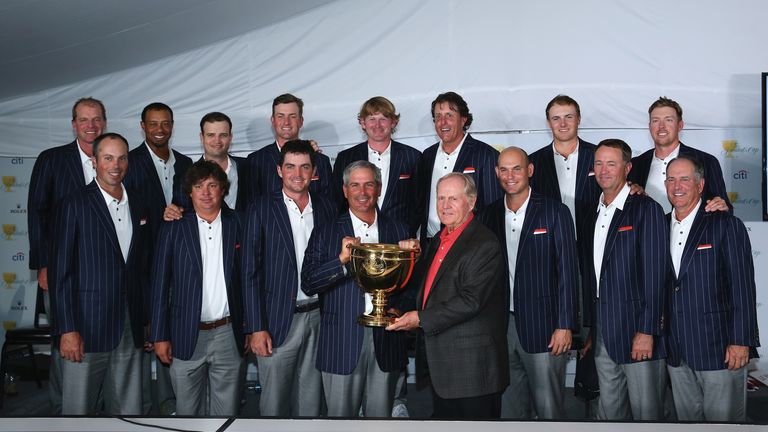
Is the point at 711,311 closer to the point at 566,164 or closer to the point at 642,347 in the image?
the point at 642,347

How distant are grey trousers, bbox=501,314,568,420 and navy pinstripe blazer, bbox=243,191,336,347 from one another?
3.60 ft

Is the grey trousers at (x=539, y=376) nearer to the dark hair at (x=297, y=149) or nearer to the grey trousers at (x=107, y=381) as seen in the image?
the dark hair at (x=297, y=149)

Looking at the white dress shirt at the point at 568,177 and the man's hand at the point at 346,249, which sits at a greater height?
the white dress shirt at the point at 568,177

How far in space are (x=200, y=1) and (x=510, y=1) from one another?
2.17 metres

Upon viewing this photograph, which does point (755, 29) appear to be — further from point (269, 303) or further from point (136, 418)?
point (136, 418)

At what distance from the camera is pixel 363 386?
3.55 m

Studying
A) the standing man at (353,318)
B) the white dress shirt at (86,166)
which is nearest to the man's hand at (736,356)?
the standing man at (353,318)

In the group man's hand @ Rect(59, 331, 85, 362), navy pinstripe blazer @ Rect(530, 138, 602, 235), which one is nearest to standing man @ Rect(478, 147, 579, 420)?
navy pinstripe blazer @ Rect(530, 138, 602, 235)

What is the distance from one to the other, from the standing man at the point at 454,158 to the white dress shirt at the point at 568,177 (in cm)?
35

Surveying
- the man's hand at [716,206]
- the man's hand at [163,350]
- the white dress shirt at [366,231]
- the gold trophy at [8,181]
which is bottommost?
the man's hand at [163,350]

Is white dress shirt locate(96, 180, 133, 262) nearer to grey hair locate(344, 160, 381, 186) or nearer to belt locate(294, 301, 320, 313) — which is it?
belt locate(294, 301, 320, 313)

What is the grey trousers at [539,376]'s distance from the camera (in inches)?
143

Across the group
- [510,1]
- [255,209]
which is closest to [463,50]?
[510,1]

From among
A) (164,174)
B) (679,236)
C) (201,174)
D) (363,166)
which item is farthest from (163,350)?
(679,236)
